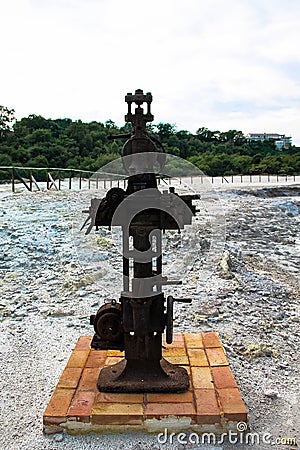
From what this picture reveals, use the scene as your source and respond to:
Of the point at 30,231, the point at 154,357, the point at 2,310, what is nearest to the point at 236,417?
the point at 154,357

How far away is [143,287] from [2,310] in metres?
2.10

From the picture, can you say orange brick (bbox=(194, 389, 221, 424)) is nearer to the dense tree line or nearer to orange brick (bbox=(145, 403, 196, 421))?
orange brick (bbox=(145, 403, 196, 421))

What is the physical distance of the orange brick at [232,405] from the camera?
225 cm

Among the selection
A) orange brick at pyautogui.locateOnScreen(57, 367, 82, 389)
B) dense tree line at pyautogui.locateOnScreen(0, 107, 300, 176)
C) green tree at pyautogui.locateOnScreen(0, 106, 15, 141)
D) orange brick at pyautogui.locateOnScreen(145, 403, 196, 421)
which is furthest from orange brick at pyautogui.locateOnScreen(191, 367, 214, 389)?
green tree at pyautogui.locateOnScreen(0, 106, 15, 141)

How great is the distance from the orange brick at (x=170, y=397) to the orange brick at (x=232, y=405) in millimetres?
166

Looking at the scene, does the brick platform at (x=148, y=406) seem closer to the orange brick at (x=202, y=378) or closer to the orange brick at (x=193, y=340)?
the orange brick at (x=202, y=378)

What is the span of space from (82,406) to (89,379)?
0.90 ft

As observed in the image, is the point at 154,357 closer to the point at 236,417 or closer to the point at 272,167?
the point at 236,417

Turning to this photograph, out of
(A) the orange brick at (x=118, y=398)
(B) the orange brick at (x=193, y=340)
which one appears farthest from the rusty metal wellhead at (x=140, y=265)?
(B) the orange brick at (x=193, y=340)

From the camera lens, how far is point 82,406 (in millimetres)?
2332

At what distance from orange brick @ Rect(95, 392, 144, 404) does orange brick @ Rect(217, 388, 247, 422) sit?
0.43 meters

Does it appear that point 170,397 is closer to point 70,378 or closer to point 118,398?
point 118,398

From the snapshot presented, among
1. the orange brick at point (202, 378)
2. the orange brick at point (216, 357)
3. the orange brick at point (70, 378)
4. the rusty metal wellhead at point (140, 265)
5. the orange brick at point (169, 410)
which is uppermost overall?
the rusty metal wellhead at point (140, 265)

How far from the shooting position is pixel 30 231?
266 inches
